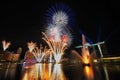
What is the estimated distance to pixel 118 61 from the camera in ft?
238

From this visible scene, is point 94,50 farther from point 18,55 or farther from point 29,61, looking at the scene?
point 18,55

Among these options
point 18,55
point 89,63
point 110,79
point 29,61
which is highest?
point 18,55

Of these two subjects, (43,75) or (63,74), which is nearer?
(43,75)

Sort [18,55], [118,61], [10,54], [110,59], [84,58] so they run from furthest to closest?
[18,55], [10,54], [110,59], [118,61], [84,58]

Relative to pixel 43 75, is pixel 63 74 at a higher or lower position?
higher

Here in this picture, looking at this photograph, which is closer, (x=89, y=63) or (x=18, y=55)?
(x=89, y=63)

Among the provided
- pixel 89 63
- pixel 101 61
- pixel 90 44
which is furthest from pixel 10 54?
pixel 89 63

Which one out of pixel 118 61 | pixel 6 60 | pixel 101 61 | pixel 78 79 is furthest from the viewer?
pixel 6 60

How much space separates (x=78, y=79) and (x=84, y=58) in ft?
93.3

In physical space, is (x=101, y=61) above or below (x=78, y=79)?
above

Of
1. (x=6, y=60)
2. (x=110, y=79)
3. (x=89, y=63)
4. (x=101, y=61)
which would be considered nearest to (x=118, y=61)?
(x=101, y=61)

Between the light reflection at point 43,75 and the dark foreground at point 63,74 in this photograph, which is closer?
the light reflection at point 43,75

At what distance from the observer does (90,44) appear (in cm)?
10781

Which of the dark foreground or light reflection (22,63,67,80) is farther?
the dark foreground
